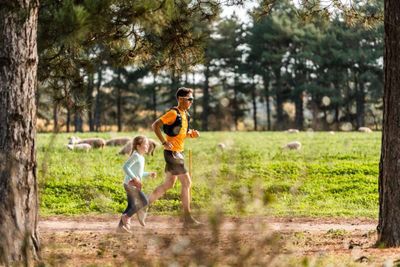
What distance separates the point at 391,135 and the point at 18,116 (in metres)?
4.51

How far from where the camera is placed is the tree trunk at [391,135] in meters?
9.15

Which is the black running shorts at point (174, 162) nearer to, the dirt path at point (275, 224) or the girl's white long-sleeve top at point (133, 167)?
the girl's white long-sleeve top at point (133, 167)

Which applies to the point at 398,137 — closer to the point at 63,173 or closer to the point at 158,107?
the point at 63,173

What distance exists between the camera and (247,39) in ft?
223

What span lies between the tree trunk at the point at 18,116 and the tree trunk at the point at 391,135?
4318mm

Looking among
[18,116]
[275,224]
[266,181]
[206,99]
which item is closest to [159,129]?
[275,224]

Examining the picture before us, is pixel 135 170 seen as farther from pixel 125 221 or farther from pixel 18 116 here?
pixel 18 116

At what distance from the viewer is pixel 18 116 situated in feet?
23.6

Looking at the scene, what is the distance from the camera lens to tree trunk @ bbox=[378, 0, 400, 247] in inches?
360

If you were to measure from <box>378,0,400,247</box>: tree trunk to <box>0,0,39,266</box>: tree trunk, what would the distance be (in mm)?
4318

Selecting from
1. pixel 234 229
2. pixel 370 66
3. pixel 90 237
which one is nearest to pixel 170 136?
pixel 90 237

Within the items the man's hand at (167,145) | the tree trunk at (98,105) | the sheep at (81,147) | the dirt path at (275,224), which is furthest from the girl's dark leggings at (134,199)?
the tree trunk at (98,105)

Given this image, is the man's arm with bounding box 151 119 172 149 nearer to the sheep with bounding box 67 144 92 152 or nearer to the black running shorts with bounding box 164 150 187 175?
the black running shorts with bounding box 164 150 187 175

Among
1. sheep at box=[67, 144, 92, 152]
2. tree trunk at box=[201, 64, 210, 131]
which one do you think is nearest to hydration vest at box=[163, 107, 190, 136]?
sheep at box=[67, 144, 92, 152]
